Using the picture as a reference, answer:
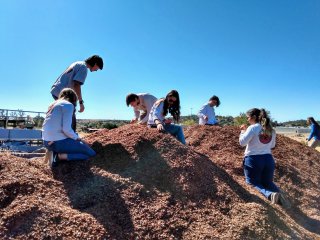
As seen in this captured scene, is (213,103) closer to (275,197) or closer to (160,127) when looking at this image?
(160,127)

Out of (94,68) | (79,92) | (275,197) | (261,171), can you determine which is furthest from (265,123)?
(79,92)

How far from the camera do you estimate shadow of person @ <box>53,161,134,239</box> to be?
3.34 metres

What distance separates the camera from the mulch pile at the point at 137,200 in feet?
10.7

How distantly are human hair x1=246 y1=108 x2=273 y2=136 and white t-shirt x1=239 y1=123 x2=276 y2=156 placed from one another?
2.7 inches

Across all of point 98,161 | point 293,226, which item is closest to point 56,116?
point 98,161

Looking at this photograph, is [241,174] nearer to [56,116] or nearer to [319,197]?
[319,197]

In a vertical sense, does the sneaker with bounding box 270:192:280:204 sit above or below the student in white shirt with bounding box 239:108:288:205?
below

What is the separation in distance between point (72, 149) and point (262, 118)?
275 centimetres

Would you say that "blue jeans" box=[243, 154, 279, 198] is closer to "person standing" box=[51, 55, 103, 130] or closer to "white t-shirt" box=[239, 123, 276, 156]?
"white t-shirt" box=[239, 123, 276, 156]

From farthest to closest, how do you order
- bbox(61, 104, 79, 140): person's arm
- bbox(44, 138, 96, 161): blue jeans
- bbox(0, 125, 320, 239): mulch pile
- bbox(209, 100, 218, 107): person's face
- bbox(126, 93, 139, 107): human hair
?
bbox(209, 100, 218, 107): person's face → bbox(126, 93, 139, 107): human hair → bbox(44, 138, 96, 161): blue jeans → bbox(61, 104, 79, 140): person's arm → bbox(0, 125, 320, 239): mulch pile

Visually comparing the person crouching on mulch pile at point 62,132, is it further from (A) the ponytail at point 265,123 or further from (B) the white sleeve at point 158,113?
(A) the ponytail at point 265,123

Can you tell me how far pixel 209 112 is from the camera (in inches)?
346

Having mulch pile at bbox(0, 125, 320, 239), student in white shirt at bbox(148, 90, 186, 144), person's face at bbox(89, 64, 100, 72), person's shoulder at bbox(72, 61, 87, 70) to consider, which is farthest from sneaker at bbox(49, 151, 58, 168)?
student in white shirt at bbox(148, 90, 186, 144)

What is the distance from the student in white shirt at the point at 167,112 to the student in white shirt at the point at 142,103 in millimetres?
542
